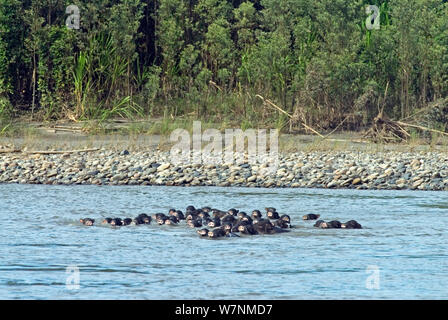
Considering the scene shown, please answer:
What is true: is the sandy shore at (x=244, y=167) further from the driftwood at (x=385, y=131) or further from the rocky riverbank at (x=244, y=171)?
the driftwood at (x=385, y=131)

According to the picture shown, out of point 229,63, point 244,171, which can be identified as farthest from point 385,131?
point 229,63

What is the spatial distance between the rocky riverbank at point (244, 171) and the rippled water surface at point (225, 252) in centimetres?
132

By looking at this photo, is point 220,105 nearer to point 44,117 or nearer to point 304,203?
point 44,117

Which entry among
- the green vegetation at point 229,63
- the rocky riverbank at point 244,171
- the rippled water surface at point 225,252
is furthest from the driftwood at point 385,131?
the rippled water surface at point 225,252

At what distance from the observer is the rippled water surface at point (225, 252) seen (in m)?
10.2

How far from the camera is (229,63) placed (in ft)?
83.4

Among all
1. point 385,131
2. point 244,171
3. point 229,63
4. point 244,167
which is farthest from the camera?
point 229,63

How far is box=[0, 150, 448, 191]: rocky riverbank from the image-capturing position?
1862cm

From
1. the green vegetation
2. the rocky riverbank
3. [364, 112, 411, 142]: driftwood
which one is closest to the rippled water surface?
the rocky riverbank

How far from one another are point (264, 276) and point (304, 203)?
5636mm

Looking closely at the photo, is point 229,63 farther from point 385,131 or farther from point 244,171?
point 244,171

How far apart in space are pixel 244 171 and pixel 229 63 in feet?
21.7
